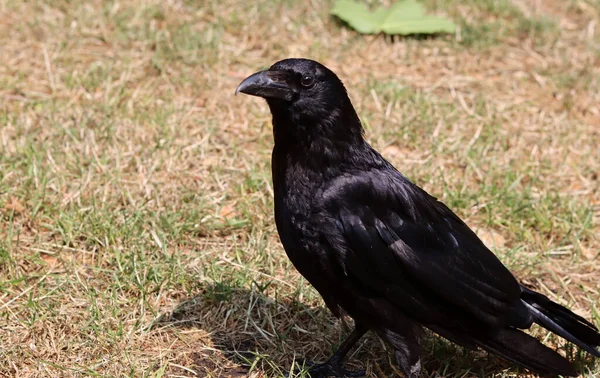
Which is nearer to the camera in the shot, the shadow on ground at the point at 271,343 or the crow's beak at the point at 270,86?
the crow's beak at the point at 270,86

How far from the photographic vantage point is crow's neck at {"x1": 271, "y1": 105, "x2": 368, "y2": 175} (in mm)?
3695

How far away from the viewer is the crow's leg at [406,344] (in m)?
3.72

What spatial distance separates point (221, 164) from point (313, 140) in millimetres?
1815

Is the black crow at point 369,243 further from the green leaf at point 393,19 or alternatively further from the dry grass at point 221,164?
the green leaf at point 393,19

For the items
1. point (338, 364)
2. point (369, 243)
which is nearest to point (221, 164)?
point (338, 364)

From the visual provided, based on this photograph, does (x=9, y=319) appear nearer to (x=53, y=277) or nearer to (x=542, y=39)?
(x=53, y=277)

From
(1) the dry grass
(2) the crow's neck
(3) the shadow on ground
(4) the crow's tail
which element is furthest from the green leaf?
(4) the crow's tail

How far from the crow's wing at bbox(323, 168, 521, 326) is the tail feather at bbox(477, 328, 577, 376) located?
8 centimetres

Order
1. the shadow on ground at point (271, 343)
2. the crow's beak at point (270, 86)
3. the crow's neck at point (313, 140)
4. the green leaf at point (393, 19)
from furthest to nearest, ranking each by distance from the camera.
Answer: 1. the green leaf at point (393, 19)
2. the shadow on ground at point (271, 343)
3. the crow's neck at point (313, 140)
4. the crow's beak at point (270, 86)

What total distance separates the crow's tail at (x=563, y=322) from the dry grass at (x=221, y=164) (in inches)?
8.0

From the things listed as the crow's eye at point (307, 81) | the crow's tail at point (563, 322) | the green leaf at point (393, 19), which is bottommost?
the crow's tail at point (563, 322)

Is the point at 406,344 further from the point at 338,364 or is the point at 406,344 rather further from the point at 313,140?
the point at 313,140

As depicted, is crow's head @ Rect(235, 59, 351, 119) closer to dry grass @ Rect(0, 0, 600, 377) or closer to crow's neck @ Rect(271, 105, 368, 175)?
crow's neck @ Rect(271, 105, 368, 175)

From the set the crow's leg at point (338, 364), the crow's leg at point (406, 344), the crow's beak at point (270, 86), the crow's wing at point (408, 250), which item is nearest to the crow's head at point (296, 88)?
the crow's beak at point (270, 86)
